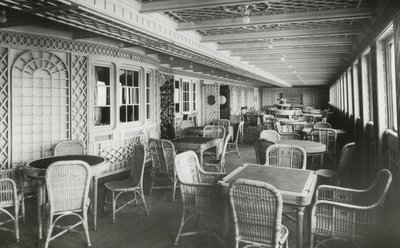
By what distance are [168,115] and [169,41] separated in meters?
4.85

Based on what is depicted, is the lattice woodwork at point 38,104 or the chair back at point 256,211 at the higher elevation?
the lattice woodwork at point 38,104

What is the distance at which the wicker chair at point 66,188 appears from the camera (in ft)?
10.3

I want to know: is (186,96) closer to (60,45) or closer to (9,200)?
(60,45)

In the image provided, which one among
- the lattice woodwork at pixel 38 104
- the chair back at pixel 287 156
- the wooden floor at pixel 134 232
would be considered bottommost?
the wooden floor at pixel 134 232

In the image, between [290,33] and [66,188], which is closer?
[66,188]

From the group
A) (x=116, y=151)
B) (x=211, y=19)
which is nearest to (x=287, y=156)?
(x=211, y=19)

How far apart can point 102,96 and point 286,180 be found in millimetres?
4492

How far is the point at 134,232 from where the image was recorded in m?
3.69

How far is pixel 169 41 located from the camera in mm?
4992

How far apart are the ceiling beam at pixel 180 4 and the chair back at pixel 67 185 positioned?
214cm

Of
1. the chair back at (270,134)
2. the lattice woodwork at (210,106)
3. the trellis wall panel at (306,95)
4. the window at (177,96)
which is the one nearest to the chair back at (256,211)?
the chair back at (270,134)

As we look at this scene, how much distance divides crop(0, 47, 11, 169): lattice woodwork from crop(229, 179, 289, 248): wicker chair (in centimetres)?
409

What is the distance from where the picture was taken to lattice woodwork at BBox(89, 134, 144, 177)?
239 inches

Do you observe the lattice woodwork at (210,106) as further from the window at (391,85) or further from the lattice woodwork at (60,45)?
the window at (391,85)
